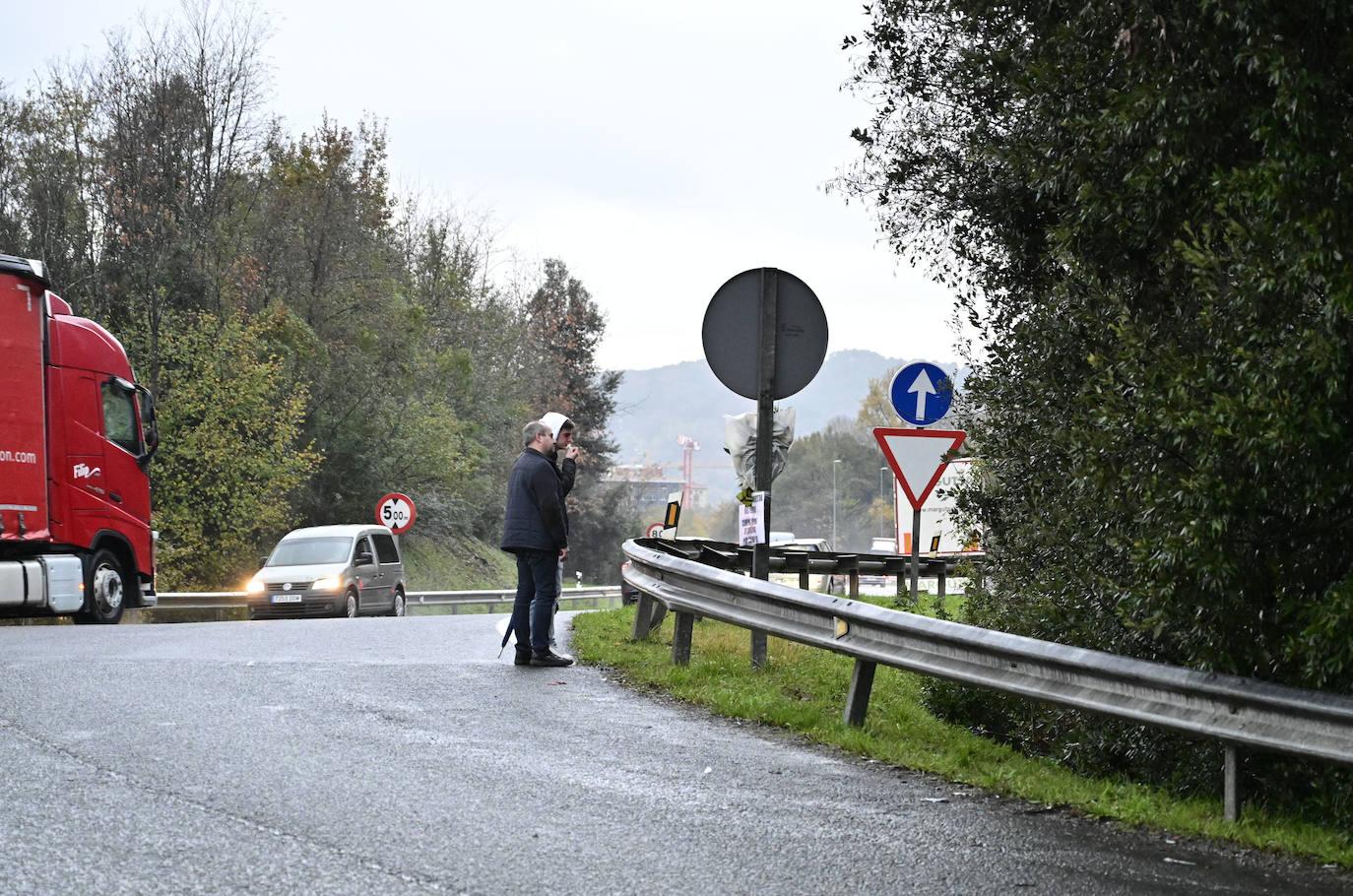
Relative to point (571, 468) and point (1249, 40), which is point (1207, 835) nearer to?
point (1249, 40)

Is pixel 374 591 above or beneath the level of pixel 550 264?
beneath

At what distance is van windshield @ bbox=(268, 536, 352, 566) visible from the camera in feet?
89.2

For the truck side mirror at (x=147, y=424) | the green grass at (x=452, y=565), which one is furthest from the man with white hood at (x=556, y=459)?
the green grass at (x=452, y=565)

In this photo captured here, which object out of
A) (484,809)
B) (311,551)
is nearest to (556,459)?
(484,809)

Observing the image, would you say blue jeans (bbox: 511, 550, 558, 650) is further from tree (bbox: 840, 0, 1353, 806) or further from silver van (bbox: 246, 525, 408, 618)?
silver van (bbox: 246, 525, 408, 618)

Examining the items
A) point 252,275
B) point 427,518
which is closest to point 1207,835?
point 252,275

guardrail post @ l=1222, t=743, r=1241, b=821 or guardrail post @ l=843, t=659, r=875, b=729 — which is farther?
guardrail post @ l=843, t=659, r=875, b=729

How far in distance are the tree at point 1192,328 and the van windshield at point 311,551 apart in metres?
19.3

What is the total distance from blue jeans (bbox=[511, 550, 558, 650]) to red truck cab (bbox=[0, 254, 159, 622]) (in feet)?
29.9

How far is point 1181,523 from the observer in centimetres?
637

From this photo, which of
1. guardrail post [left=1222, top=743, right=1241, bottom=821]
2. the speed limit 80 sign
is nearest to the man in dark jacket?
guardrail post [left=1222, top=743, right=1241, bottom=821]

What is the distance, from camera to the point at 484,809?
6027 millimetres

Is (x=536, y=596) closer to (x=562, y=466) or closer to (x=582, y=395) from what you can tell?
(x=562, y=466)

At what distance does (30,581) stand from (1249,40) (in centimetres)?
1631
